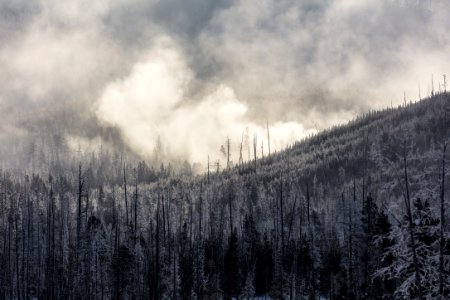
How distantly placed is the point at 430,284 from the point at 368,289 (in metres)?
28.6

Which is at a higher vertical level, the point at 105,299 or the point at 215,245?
the point at 215,245

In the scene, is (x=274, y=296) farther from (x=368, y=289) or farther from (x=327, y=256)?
(x=368, y=289)

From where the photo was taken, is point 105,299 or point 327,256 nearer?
point 105,299

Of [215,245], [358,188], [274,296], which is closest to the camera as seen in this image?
[274,296]

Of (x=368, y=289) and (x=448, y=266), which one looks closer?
(x=448, y=266)

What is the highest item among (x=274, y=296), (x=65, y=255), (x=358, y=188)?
(x=358, y=188)

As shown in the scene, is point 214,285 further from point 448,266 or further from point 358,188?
point 358,188

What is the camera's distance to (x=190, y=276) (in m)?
66.8

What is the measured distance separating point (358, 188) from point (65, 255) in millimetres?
105251

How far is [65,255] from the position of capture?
83688 mm

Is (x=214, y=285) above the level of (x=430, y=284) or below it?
below

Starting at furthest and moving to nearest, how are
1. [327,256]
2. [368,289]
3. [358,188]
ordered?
[358,188] < [327,256] < [368,289]

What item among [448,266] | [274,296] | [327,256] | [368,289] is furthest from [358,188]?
[448,266]

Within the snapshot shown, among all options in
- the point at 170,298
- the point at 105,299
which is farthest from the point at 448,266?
the point at 105,299
